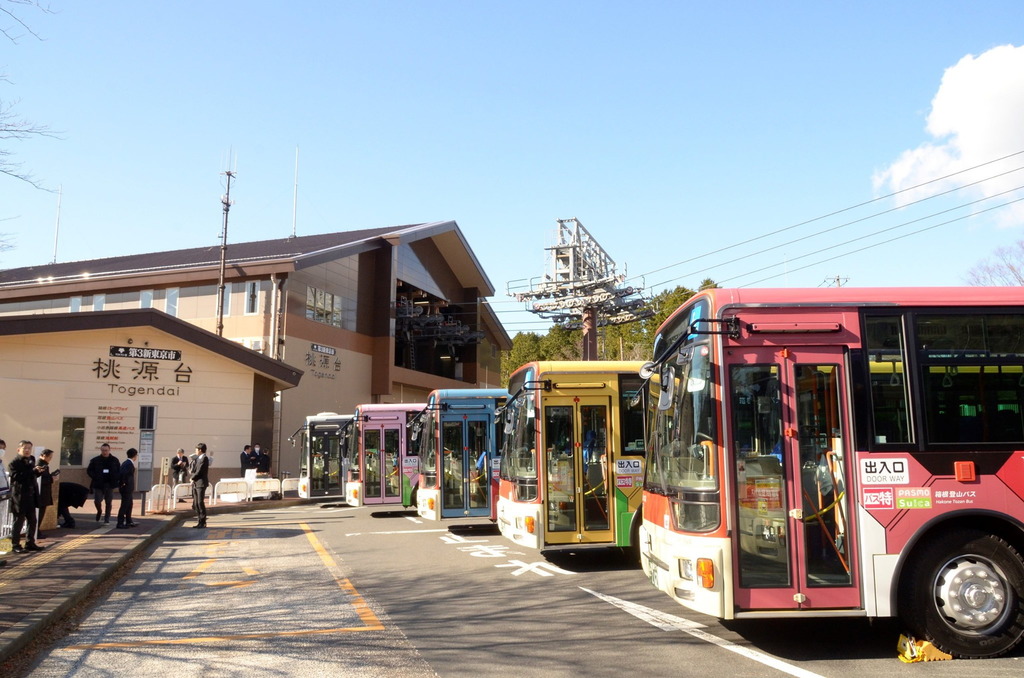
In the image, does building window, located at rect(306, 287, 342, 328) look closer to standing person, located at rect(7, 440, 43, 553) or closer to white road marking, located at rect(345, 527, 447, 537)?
white road marking, located at rect(345, 527, 447, 537)

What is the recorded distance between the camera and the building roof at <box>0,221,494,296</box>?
3472 centimetres

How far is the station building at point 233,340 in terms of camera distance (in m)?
25.8

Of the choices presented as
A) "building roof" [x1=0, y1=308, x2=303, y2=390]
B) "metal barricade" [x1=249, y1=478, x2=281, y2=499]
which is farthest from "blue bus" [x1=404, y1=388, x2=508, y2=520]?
"building roof" [x1=0, y1=308, x2=303, y2=390]

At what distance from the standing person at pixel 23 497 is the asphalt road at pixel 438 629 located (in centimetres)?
236

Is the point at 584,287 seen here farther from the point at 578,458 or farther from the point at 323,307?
the point at 578,458

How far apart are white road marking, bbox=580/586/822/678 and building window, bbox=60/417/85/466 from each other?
21628mm

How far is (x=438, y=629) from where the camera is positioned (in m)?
7.77

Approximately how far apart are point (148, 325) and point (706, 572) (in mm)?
24092

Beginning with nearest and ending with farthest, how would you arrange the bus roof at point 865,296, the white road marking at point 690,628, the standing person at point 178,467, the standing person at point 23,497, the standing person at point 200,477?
1. the white road marking at point 690,628
2. the bus roof at point 865,296
3. the standing person at point 23,497
4. the standing person at point 200,477
5. the standing person at point 178,467

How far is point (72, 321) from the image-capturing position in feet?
82.6

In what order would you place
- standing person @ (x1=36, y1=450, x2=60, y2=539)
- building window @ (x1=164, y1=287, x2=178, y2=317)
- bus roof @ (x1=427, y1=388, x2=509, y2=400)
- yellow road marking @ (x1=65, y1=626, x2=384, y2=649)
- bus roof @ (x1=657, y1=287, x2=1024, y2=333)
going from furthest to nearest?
1. building window @ (x1=164, y1=287, x2=178, y2=317)
2. bus roof @ (x1=427, y1=388, x2=509, y2=400)
3. standing person @ (x1=36, y1=450, x2=60, y2=539)
4. yellow road marking @ (x1=65, y1=626, x2=384, y2=649)
5. bus roof @ (x1=657, y1=287, x2=1024, y2=333)

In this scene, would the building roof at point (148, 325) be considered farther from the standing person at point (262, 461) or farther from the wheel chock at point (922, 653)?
the wheel chock at point (922, 653)

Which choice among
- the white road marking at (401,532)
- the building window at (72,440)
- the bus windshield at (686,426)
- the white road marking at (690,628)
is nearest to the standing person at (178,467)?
the building window at (72,440)

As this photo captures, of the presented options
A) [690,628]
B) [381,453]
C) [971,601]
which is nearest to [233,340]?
[381,453]
